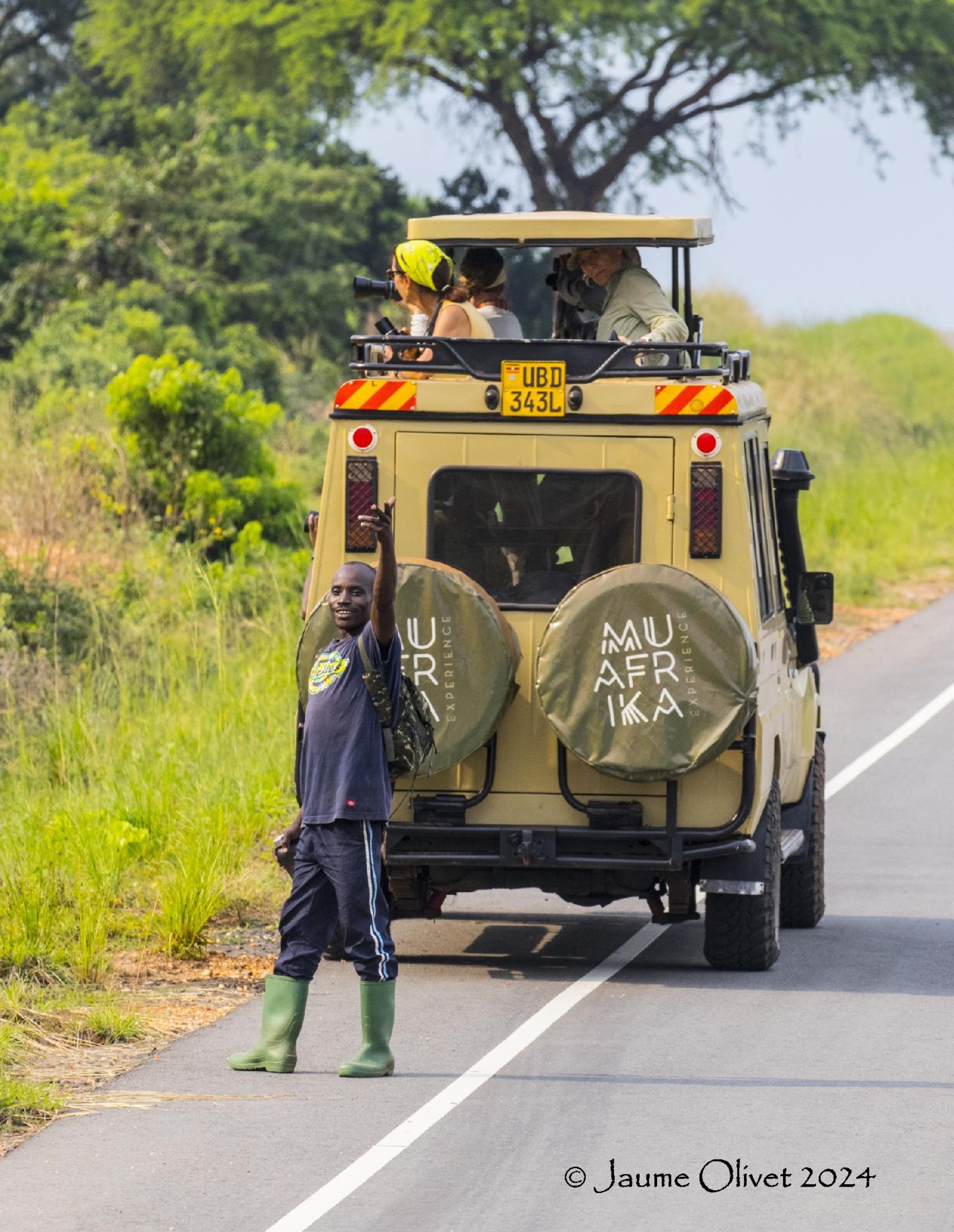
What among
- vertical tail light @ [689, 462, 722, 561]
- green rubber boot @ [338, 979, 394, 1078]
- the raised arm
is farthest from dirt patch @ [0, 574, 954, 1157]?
vertical tail light @ [689, 462, 722, 561]

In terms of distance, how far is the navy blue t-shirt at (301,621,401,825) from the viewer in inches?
274

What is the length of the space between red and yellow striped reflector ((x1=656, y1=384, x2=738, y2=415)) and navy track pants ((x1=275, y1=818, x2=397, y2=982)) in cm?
222

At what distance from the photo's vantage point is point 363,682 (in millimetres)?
7004

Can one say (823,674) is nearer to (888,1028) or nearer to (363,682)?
(888,1028)

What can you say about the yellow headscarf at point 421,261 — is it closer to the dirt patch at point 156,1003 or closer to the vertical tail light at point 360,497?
the vertical tail light at point 360,497

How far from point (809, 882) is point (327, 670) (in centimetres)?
357

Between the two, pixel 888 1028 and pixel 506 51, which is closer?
pixel 888 1028

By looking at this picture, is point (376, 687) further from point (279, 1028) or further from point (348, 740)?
point (279, 1028)

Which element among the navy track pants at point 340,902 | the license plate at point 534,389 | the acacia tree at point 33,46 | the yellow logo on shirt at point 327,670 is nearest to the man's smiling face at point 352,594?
the yellow logo on shirt at point 327,670

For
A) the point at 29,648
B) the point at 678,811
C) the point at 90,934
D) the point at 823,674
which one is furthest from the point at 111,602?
the point at 678,811

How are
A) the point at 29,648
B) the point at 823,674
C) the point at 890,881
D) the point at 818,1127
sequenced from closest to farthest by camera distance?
the point at 818,1127 → the point at 890,881 → the point at 29,648 → the point at 823,674

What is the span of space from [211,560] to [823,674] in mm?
5456

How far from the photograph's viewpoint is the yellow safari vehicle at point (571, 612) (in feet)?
26.4

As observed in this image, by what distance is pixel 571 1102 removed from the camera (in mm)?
6863
